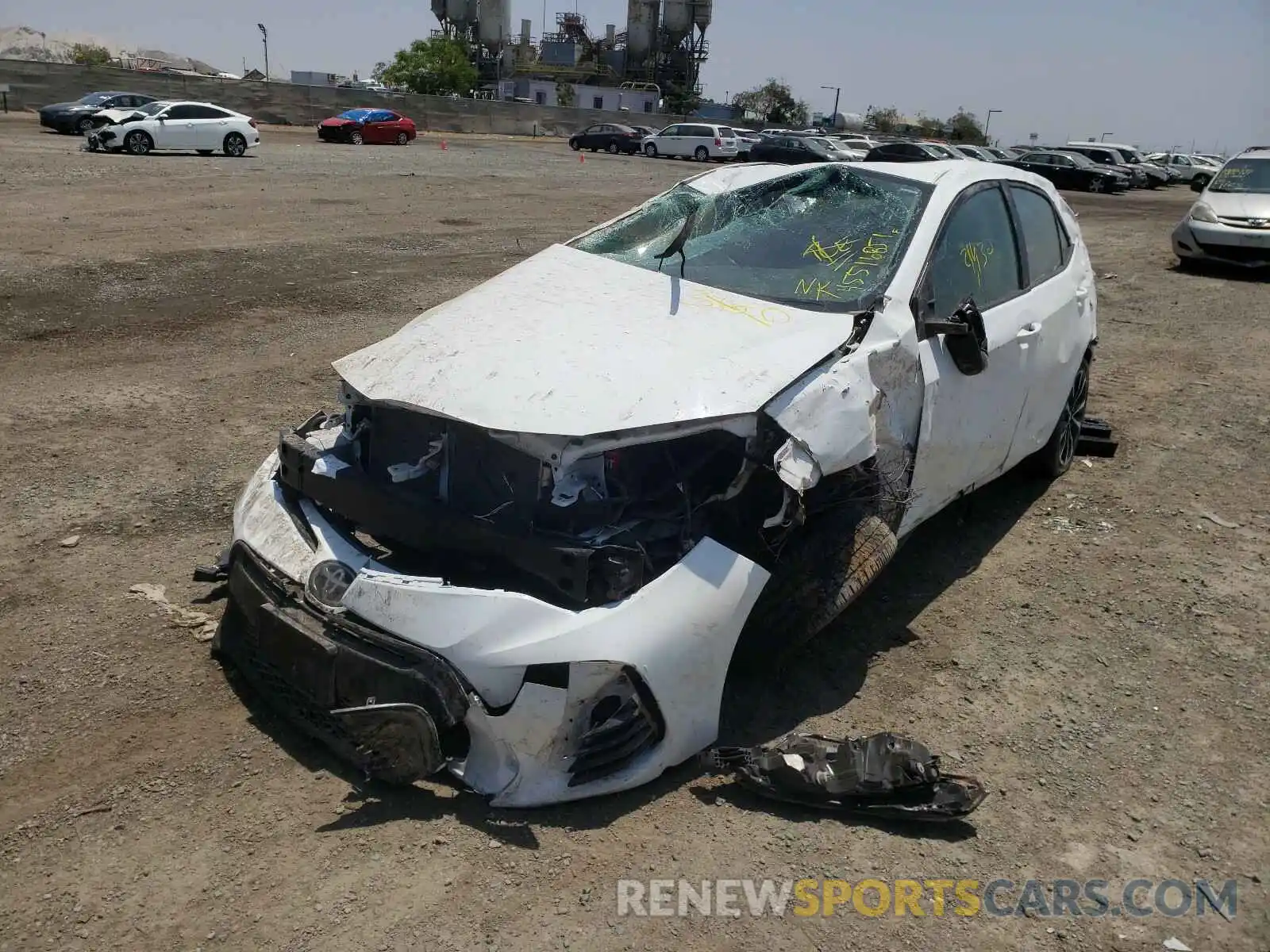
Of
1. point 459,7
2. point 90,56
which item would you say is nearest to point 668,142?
point 459,7

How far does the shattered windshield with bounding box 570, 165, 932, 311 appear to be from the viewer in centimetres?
387

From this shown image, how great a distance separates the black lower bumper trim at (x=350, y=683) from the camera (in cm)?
271

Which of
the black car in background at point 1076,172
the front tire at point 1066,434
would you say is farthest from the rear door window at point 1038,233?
the black car in background at point 1076,172

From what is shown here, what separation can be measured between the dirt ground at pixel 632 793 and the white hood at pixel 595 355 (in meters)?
1.11

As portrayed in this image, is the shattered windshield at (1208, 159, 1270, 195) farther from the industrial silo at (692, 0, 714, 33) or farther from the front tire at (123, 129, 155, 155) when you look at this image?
the industrial silo at (692, 0, 714, 33)

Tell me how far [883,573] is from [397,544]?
2207 mm

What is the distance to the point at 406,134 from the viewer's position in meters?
34.0

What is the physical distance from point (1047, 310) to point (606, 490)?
274 centimetres

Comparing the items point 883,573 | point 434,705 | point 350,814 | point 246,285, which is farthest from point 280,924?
point 246,285

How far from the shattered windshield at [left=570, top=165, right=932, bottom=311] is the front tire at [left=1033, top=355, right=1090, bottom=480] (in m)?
1.67

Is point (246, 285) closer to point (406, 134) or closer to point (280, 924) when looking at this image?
point (280, 924)

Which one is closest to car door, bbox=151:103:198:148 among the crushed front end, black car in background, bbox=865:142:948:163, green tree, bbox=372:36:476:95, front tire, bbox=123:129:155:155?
front tire, bbox=123:129:155:155

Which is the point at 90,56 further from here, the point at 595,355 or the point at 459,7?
the point at 595,355

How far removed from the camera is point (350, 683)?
2824mm
